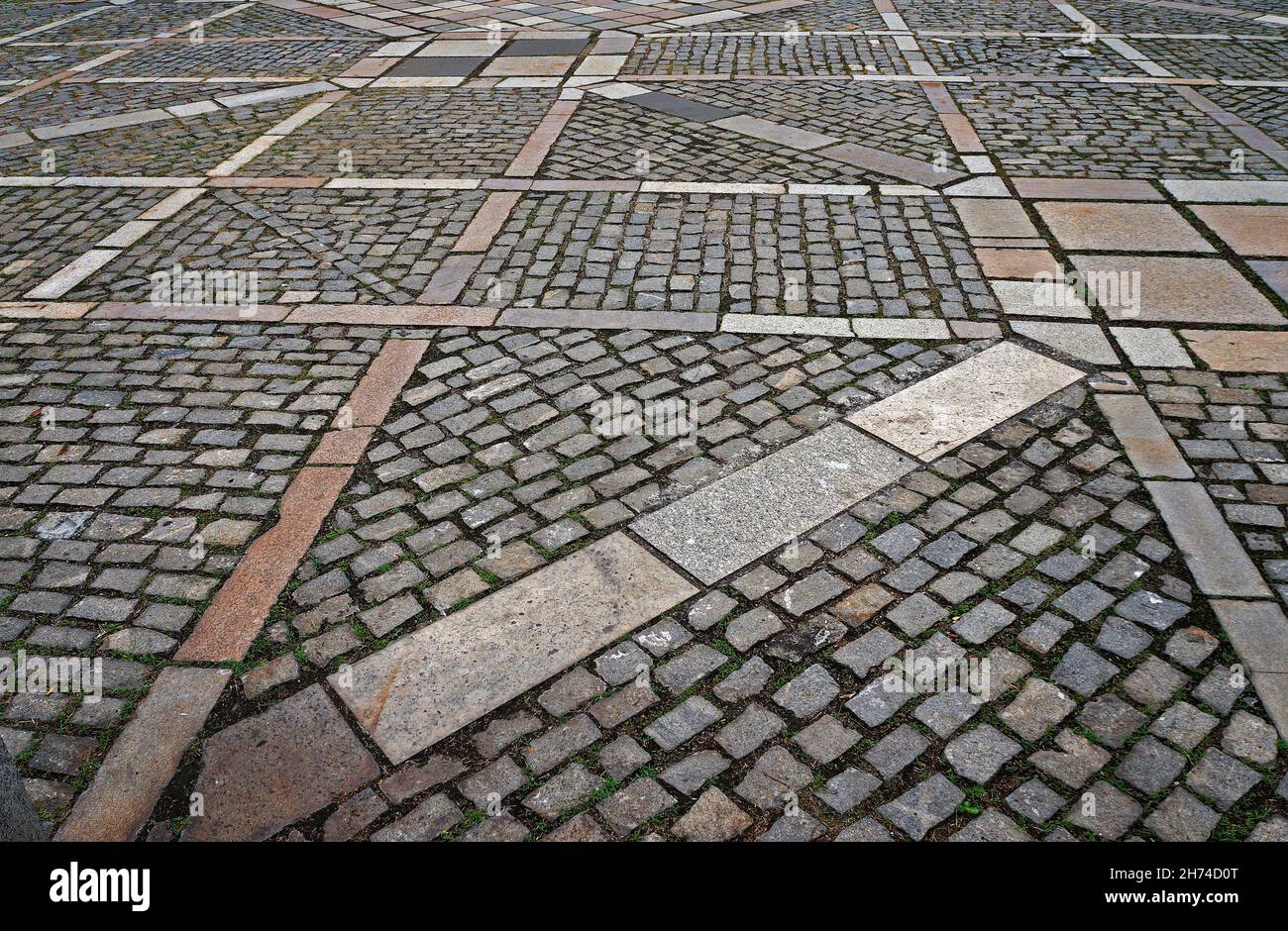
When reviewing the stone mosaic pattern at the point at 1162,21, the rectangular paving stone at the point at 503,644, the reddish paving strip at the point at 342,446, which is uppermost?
the stone mosaic pattern at the point at 1162,21

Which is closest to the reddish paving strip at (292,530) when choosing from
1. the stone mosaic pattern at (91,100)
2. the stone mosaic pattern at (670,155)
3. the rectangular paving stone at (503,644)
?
the rectangular paving stone at (503,644)

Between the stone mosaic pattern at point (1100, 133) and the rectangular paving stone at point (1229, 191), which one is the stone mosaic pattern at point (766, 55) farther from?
the rectangular paving stone at point (1229, 191)

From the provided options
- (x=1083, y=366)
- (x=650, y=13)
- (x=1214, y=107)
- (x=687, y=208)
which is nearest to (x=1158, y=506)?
(x=1083, y=366)

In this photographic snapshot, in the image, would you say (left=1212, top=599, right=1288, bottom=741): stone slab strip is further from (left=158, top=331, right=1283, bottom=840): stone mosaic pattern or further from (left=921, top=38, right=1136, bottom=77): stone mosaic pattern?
(left=921, top=38, right=1136, bottom=77): stone mosaic pattern

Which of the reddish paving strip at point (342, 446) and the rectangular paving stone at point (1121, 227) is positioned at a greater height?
the rectangular paving stone at point (1121, 227)

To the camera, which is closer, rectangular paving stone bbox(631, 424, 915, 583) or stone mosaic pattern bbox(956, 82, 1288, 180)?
rectangular paving stone bbox(631, 424, 915, 583)

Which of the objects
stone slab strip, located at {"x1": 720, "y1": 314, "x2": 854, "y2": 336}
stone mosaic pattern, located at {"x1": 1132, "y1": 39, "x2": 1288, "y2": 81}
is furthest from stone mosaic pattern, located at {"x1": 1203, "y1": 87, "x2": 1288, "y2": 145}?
stone slab strip, located at {"x1": 720, "y1": 314, "x2": 854, "y2": 336}

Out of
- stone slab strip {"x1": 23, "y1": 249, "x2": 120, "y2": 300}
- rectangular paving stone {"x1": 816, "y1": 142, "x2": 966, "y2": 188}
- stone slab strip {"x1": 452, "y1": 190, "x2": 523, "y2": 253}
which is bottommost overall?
stone slab strip {"x1": 23, "y1": 249, "x2": 120, "y2": 300}

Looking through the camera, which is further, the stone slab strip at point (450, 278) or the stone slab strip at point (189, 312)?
the stone slab strip at point (450, 278)
